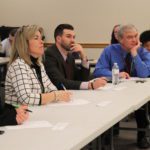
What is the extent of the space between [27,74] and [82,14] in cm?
545

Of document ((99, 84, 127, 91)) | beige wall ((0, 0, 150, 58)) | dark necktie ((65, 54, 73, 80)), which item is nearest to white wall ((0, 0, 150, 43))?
beige wall ((0, 0, 150, 58))

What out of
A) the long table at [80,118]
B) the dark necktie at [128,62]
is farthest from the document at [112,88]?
the dark necktie at [128,62]

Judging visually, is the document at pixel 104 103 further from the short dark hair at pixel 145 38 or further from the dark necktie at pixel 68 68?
the short dark hair at pixel 145 38

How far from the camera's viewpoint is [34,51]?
2.93 meters

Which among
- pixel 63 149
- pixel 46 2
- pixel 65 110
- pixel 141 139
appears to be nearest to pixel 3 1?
pixel 46 2

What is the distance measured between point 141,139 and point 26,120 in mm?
2050

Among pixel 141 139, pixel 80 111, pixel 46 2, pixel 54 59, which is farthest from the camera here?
pixel 46 2

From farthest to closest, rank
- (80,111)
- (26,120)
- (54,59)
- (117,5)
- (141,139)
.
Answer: (117,5) → (141,139) → (54,59) → (80,111) → (26,120)

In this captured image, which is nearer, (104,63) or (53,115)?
(53,115)

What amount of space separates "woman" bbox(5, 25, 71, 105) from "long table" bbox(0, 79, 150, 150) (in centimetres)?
11

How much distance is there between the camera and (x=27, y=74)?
9.14 feet

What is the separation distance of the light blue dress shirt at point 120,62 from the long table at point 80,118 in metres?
0.68

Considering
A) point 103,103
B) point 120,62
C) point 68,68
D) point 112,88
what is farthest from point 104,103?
point 120,62

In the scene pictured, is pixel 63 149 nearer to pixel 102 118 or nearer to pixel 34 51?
pixel 102 118
